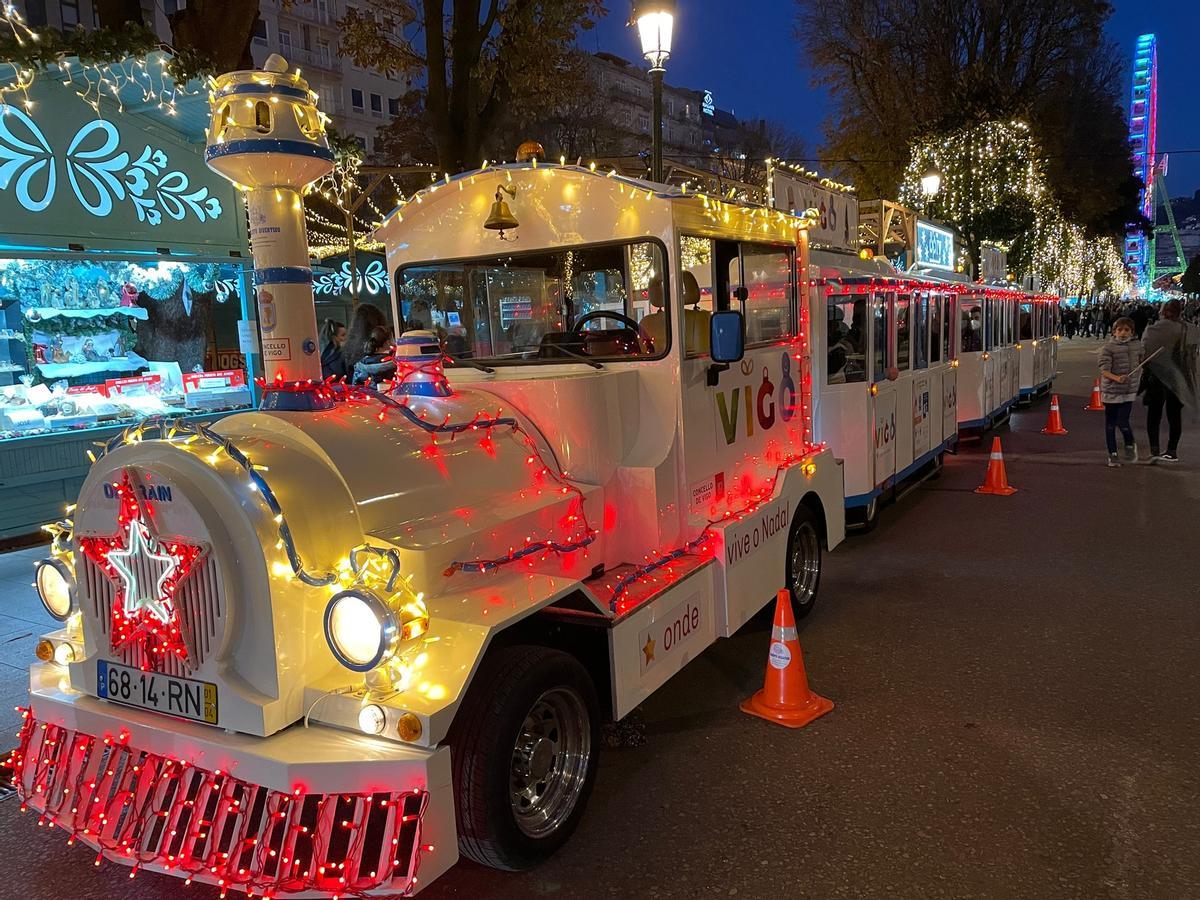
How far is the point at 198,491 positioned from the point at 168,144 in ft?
26.0

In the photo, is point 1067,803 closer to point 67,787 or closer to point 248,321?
point 67,787

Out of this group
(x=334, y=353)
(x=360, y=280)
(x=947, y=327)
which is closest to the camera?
(x=334, y=353)

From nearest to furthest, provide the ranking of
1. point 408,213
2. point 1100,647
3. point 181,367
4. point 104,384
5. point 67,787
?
1. point 67,787
2. point 408,213
3. point 1100,647
4. point 104,384
5. point 181,367

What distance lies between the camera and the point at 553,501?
11.6ft

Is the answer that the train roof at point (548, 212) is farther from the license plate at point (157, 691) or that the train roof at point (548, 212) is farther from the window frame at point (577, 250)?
the license plate at point (157, 691)

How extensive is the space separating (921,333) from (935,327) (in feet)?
2.54

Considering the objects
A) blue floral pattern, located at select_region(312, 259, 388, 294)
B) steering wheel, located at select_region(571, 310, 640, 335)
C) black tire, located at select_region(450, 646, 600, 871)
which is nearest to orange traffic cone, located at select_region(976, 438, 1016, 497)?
steering wheel, located at select_region(571, 310, 640, 335)

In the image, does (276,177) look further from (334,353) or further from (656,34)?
(656,34)

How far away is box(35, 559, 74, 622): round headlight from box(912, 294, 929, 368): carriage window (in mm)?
8160

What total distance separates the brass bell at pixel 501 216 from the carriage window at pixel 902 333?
5387mm

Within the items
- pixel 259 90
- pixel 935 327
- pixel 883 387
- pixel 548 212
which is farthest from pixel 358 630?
pixel 935 327

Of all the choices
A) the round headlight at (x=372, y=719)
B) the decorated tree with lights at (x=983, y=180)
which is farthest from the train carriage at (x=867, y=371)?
the decorated tree with lights at (x=983, y=180)

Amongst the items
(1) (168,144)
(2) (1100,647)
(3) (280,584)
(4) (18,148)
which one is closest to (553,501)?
(3) (280,584)

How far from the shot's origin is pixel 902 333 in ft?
28.5
